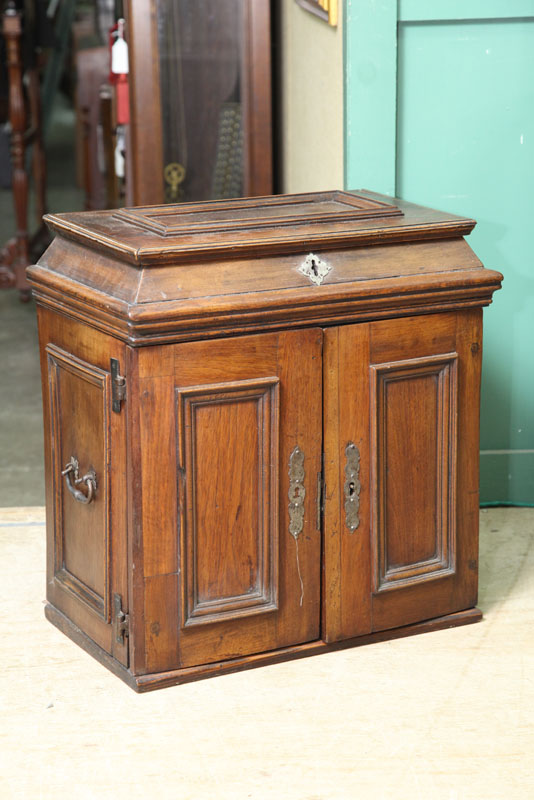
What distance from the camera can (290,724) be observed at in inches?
89.2

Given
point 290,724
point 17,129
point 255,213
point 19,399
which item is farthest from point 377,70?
point 17,129

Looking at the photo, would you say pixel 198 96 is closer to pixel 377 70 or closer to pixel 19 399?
pixel 377 70

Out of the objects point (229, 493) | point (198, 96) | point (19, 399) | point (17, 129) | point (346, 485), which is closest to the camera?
point (229, 493)

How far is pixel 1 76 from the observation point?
6801 millimetres

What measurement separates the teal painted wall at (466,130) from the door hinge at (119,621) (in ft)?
4.11

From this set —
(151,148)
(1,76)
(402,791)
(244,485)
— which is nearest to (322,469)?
(244,485)

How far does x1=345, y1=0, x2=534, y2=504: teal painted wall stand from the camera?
9.83 feet

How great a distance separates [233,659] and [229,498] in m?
0.34

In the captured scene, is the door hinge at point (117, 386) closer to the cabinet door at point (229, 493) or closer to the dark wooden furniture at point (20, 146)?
the cabinet door at point (229, 493)

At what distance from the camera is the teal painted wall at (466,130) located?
3.00m

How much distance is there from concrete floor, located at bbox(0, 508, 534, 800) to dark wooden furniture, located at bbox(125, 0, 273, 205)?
190cm

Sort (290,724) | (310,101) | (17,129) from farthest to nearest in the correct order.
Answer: (17,129), (310,101), (290,724)

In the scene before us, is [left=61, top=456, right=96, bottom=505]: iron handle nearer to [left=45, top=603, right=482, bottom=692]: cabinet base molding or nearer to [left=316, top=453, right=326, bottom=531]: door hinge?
[left=45, top=603, right=482, bottom=692]: cabinet base molding

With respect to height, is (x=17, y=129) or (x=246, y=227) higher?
(x=17, y=129)
